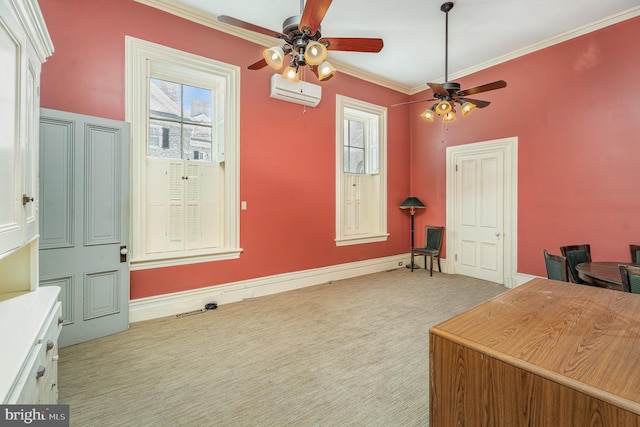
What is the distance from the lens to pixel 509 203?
14.8ft

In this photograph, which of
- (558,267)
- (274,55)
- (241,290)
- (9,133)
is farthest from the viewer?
(241,290)

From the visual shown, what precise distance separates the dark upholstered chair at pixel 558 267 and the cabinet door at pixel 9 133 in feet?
11.9

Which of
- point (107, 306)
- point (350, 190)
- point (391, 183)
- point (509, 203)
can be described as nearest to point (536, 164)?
point (509, 203)

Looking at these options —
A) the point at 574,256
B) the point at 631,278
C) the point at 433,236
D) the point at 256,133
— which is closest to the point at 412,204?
the point at 433,236

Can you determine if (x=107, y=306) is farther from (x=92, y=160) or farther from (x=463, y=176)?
(x=463, y=176)

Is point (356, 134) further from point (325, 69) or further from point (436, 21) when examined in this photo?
point (325, 69)

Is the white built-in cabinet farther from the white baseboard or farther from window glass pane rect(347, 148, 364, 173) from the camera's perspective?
window glass pane rect(347, 148, 364, 173)

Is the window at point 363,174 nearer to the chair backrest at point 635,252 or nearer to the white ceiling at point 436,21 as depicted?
the white ceiling at point 436,21

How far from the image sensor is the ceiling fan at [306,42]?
199 centimetres

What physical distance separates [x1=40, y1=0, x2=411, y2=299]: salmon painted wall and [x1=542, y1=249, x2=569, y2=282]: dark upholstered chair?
288cm

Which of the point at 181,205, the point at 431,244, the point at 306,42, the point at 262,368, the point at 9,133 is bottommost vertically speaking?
the point at 262,368

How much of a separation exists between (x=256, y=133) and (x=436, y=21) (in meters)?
2.69

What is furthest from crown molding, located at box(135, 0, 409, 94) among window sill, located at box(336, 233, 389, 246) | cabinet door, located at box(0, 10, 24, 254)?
window sill, located at box(336, 233, 389, 246)

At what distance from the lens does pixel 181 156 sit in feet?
11.8
